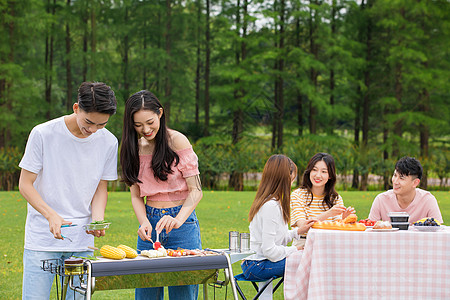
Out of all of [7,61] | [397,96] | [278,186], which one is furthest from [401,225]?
[7,61]

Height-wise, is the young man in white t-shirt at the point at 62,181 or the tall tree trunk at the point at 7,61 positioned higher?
the tall tree trunk at the point at 7,61

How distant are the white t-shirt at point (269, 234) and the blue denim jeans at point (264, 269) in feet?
0.13

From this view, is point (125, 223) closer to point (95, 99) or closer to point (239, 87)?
point (95, 99)

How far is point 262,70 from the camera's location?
83.4 feet

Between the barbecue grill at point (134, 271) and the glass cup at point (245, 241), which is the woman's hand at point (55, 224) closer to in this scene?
the barbecue grill at point (134, 271)

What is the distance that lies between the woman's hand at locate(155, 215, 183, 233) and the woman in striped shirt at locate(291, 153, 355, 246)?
187 cm

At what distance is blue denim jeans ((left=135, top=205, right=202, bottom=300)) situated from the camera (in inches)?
150

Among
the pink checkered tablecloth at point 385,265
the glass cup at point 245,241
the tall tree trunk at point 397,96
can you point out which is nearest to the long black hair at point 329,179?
the glass cup at point 245,241

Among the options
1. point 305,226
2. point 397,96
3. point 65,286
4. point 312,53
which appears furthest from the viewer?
point 312,53

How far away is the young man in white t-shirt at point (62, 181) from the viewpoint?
3334 mm

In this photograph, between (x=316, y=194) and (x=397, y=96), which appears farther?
(x=397, y=96)

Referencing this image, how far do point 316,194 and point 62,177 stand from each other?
2799mm

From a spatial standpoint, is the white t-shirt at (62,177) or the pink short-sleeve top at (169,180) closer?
the white t-shirt at (62,177)

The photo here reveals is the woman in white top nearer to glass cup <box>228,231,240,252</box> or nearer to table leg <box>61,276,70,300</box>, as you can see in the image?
glass cup <box>228,231,240,252</box>
